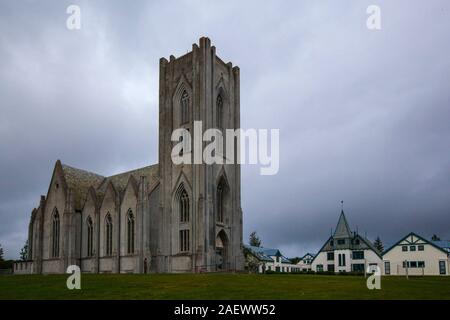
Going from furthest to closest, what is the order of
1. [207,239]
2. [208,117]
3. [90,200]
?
1. [90,200]
2. [208,117]
3. [207,239]

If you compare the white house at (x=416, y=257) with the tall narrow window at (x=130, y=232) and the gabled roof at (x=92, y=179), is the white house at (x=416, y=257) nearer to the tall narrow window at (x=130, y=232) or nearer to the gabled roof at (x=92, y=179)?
the gabled roof at (x=92, y=179)

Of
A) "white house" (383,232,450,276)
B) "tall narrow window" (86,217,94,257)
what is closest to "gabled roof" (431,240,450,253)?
"white house" (383,232,450,276)

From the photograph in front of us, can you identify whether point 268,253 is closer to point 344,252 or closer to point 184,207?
point 344,252

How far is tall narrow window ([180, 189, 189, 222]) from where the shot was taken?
54625mm

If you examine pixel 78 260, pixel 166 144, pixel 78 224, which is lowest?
pixel 78 260

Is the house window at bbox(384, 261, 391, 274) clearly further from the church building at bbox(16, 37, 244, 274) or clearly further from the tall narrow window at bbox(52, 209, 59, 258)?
the tall narrow window at bbox(52, 209, 59, 258)

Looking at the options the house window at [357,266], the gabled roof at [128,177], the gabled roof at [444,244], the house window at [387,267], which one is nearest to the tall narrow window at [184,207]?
the gabled roof at [128,177]

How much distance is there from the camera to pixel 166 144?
2288 inches

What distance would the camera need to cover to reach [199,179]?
5309 centimetres

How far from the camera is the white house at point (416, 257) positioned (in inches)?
2862

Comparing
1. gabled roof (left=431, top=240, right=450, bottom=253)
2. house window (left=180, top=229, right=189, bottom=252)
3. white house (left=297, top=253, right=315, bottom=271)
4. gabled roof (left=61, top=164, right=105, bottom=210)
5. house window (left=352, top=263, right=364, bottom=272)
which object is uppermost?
gabled roof (left=61, top=164, right=105, bottom=210)

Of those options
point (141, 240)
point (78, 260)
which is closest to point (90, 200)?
point (78, 260)
